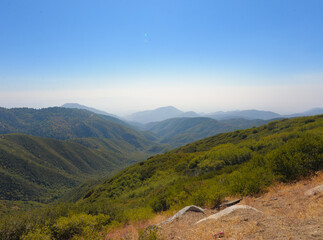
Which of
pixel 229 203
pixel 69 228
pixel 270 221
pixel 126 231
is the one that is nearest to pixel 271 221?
pixel 270 221

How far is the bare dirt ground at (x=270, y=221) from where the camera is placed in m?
5.44

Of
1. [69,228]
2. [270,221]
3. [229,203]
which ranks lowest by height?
[69,228]

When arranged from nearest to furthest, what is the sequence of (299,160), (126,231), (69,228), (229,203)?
(69,228), (126,231), (229,203), (299,160)

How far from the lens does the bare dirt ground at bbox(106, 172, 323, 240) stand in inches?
214

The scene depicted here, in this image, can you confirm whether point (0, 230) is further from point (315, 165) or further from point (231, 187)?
point (315, 165)

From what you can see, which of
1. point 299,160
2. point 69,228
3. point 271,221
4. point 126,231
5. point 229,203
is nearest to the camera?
point 271,221

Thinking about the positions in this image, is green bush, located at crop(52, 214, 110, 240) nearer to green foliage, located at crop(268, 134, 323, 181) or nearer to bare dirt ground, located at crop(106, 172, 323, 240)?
bare dirt ground, located at crop(106, 172, 323, 240)

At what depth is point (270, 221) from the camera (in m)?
6.33

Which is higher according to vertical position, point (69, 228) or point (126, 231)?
point (69, 228)

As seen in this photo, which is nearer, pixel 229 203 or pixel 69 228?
pixel 69 228

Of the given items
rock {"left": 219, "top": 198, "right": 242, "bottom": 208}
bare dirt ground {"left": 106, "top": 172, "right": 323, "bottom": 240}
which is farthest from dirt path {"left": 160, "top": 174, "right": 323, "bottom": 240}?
rock {"left": 219, "top": 198, "right": 242, "bottom": 208}

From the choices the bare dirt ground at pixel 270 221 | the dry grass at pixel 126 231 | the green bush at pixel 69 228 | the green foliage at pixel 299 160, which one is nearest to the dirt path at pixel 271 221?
the bare dirt ground at pixel 270 221

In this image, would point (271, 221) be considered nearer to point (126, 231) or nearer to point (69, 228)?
point (126, 231)

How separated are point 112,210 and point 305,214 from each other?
1240 cm
